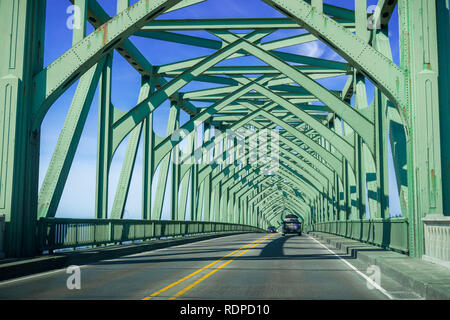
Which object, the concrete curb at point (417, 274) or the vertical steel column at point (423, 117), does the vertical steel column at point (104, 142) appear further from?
the vertical steel column at point (423, 117)

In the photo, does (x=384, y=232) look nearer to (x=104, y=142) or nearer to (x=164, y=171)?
(x=104, y=142)

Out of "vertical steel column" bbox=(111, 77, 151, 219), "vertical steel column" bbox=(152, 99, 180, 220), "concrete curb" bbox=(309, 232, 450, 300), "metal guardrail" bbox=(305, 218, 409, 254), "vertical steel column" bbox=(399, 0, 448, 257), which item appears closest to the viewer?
"concrete curb" bbox=(309, 232, 450, 300)

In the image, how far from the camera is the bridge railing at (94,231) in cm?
1488

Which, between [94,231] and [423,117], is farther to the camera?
[94,231]

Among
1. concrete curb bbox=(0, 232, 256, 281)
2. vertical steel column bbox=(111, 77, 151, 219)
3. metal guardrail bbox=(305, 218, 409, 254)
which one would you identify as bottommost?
concrete curb bbox=(0, 232, 256, 281)

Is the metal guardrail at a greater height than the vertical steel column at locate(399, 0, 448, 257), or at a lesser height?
lesser

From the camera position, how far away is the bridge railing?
14.9 meters

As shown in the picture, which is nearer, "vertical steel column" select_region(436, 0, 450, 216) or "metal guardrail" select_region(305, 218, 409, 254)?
"vertical steel column" select_region(436, 0, 450, 216)

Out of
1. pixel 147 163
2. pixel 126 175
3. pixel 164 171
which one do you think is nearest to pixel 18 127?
pixel 126 175

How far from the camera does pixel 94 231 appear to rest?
18109 millimetres

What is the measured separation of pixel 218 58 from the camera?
26.8 meters

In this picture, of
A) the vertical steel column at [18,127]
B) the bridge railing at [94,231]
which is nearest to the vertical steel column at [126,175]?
the bridge railing at [94,231]

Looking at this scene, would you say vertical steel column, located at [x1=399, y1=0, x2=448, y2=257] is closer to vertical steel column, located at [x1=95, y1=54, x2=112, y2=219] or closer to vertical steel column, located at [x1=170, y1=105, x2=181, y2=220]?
vertical steel column, located at [x1=95, y1=54, x2=112, y2=219]

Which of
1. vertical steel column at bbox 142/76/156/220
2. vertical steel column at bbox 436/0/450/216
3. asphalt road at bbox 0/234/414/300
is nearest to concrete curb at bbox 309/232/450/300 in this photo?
asphalt road at bbox 0/234/414/300
